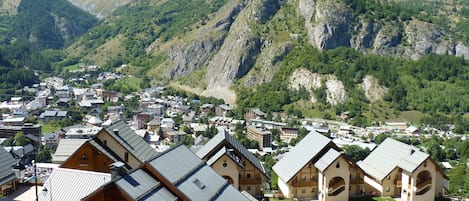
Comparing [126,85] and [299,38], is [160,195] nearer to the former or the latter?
[299,38]

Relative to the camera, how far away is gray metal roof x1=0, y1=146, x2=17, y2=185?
2370 centimetres

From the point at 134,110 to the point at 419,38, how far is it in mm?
72261

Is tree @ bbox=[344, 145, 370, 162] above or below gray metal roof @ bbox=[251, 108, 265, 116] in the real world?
below

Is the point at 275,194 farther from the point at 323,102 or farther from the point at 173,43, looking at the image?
the point at 173,43

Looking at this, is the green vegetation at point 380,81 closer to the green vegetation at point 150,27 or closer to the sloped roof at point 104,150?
the green vegetation at point 150,27

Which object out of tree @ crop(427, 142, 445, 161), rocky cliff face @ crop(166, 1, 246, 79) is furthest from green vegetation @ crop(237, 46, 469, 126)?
rocky cliff face @ crop(166, 1, 246, 79)

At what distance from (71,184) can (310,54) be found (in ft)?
326

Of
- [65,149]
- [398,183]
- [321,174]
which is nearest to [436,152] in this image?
[398,183]

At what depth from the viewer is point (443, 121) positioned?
3595 inches

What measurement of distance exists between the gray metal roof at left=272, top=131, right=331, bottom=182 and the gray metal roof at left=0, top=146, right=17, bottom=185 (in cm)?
1484

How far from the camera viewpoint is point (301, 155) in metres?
29.6

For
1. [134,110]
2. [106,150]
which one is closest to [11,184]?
[106,150]

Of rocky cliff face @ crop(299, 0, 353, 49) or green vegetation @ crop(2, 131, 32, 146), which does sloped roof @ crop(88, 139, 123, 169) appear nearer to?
green vegetation @ crop(2, 131, 32, 146)

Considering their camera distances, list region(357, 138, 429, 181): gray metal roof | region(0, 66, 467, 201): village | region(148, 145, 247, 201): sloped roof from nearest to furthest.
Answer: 1. region(0, 66, 467, 201): village
2. region(148, 145, 247, 201): sloped roof
3. region(357, 138, 429, 181): gray metal roof
